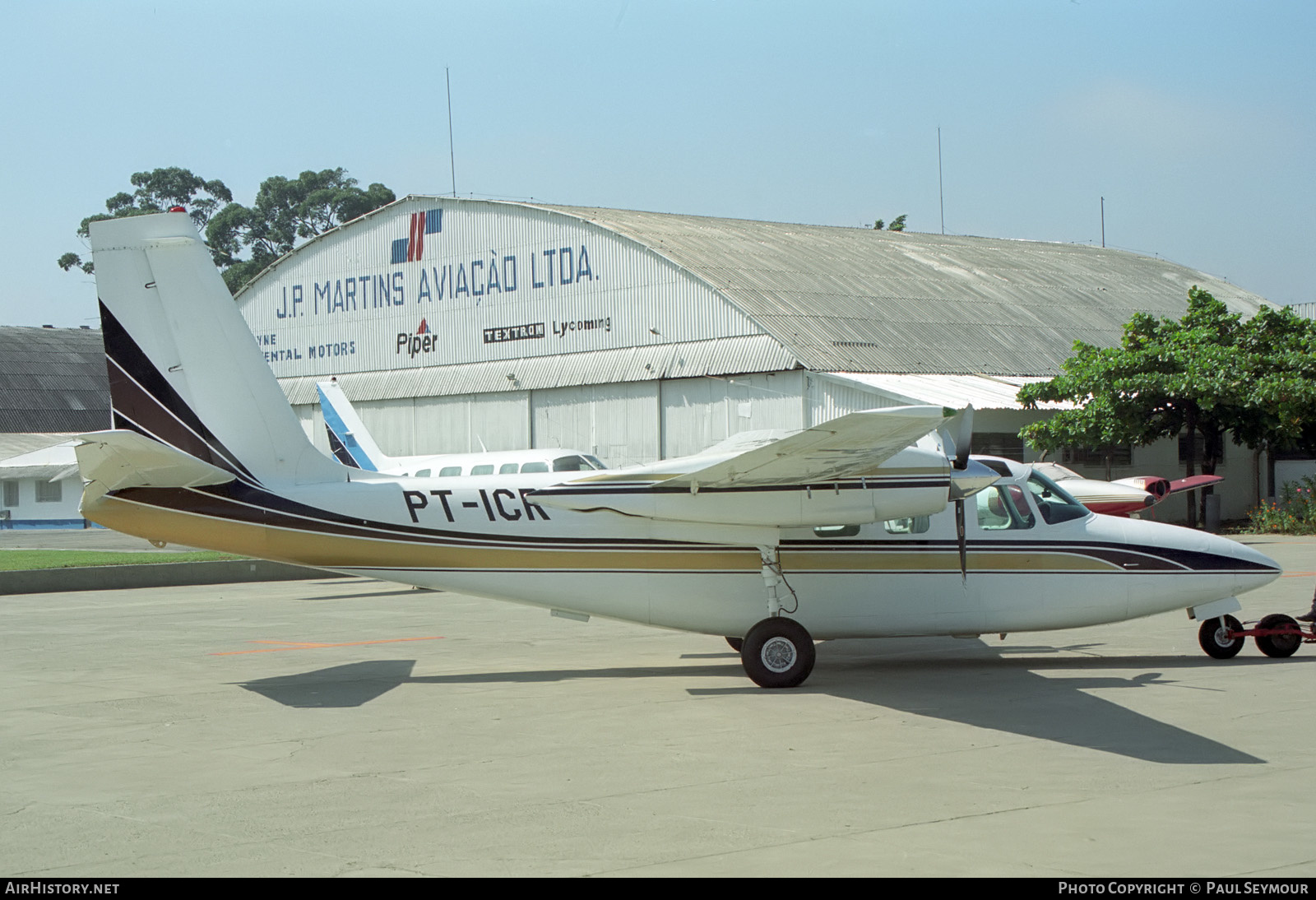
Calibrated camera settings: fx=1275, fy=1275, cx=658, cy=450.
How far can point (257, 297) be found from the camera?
51062 mm

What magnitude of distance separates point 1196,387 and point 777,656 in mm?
26853

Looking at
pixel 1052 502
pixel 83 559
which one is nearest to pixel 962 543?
pixel 1052 502

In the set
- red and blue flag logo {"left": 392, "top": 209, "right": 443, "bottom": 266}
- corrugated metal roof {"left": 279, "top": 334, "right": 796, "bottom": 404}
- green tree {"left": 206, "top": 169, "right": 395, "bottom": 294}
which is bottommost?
corrugated metal roof {"left": 279, "top": 334, "right": 796, "bottom": 404}

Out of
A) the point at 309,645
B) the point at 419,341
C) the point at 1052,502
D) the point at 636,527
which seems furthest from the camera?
the point at 419,341

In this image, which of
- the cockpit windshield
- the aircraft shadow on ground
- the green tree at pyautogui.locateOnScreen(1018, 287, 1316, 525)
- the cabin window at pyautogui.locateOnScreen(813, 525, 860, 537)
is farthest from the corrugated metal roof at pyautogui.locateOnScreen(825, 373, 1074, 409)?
the cabin window at pyautogui.locateOnScreen(813, 525, 860, 537)

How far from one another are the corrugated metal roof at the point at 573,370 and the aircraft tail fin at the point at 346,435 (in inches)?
409

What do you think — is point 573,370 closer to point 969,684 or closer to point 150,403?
point 150,403

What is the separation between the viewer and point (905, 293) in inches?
1725

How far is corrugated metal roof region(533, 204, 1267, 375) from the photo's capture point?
39031mm

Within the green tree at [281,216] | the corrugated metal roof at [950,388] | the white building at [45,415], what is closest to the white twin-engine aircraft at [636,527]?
the corrugated metal roof at [950,388]

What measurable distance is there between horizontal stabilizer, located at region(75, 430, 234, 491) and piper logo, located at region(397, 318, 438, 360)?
3313cm

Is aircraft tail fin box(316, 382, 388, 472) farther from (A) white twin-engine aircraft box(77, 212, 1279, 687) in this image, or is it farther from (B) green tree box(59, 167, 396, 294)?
(B) green tree box(59, 167, 396, 294)
